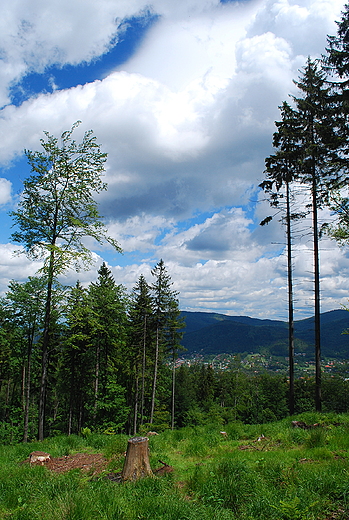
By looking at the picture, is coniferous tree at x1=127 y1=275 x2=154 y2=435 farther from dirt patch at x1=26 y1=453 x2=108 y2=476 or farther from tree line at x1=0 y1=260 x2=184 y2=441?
dirt patch at x1=26 y1=453 x2=108 y2=476

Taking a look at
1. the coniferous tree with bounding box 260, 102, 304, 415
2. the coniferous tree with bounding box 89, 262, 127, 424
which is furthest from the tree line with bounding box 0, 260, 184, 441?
the coniferous tree with bounding box 260, 102, 304, 415

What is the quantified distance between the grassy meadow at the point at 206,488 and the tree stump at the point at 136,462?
15.8 inches

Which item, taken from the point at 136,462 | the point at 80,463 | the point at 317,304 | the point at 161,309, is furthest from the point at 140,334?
the point at 136,462

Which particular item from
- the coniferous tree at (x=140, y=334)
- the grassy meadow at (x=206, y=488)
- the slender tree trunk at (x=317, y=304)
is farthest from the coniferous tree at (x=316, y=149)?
the coniferous tree at (x=140, y=334)

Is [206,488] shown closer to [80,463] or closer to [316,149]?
[80,463]

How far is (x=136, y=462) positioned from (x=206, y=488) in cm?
190

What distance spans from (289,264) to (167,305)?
12.6 meters

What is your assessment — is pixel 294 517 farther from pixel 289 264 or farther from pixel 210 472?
pixel 289 264

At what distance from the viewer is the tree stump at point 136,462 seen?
21.4 ft

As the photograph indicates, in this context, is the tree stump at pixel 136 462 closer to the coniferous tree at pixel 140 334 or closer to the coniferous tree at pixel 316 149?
the coniferous tree at pixel 316 149

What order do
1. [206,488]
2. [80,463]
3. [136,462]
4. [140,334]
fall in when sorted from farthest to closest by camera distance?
[140,334] < [80,463] < [136,462] < [206,488]

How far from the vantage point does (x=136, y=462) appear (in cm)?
666

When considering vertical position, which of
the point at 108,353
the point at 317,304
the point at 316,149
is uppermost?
the point at 316,149

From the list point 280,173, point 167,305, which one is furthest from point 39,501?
point 167,305
